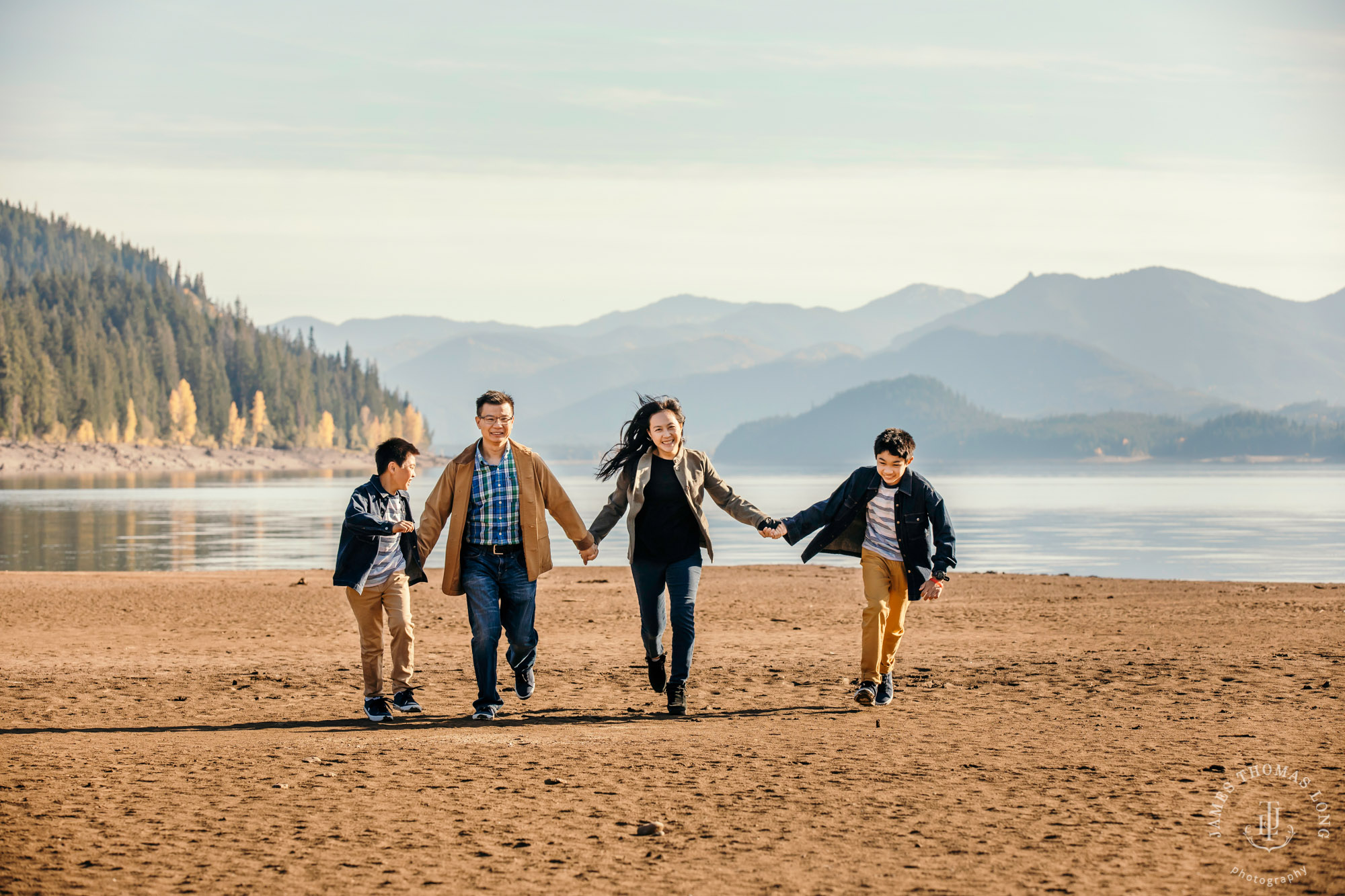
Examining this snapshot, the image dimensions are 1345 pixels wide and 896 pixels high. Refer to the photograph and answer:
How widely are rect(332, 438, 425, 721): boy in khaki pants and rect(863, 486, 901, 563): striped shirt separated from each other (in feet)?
12.1

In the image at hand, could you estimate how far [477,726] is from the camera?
9.41 meters

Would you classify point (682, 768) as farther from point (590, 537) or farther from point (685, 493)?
point (590, 537)

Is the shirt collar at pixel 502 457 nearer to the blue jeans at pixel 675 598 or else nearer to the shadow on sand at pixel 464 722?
the blue jeans at pixel 675 598

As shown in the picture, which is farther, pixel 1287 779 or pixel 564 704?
pixel 564 704

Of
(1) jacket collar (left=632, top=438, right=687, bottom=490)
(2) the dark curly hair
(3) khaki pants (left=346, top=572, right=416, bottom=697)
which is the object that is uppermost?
(2) the dark curly hair

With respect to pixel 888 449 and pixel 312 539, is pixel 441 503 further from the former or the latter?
pixel 312 539

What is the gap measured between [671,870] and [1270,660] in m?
8.78

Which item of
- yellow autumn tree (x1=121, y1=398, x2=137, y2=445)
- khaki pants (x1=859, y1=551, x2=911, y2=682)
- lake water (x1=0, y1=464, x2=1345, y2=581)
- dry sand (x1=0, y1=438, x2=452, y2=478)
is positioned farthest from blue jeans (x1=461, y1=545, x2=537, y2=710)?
yellow autumn tree (x1=121, y1=398, x2=137, y2=445)

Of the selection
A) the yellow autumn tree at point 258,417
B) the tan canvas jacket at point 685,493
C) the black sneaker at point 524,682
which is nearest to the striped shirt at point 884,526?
the tan canvas jacket at point 685,493

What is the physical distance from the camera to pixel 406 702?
9945 millimetres

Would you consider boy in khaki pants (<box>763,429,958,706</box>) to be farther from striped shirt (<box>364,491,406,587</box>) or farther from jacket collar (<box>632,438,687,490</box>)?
striped shirt (<box>364,491,406,587</box>)

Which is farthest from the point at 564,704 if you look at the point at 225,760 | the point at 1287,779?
the point at 1287,779

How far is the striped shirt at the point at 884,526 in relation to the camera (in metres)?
10.2

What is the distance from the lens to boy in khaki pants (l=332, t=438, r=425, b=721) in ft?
31.4
